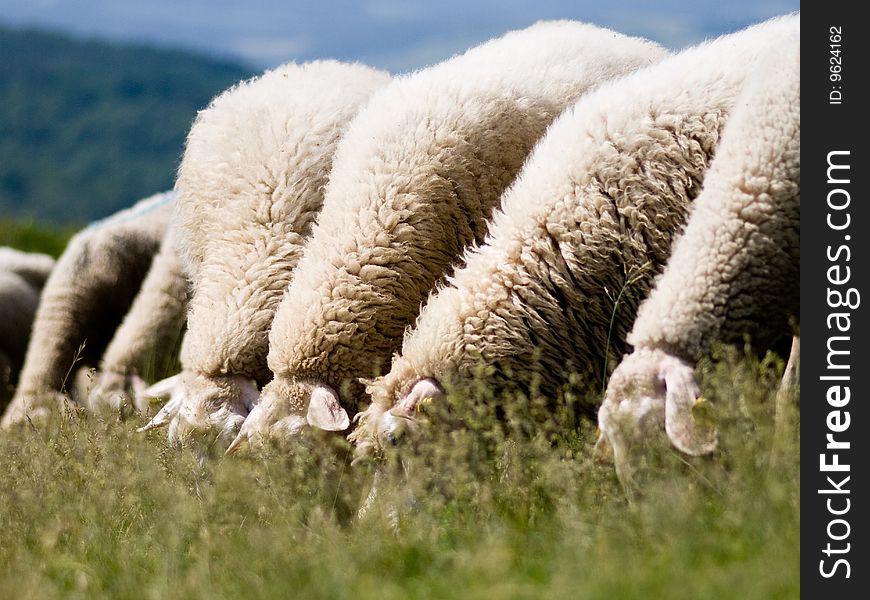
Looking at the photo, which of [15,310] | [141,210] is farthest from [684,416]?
[15,310]

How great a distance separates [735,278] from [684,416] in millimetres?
491

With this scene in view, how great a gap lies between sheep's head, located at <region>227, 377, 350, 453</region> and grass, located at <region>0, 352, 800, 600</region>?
0.10m

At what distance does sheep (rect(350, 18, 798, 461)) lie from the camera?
3.85 m

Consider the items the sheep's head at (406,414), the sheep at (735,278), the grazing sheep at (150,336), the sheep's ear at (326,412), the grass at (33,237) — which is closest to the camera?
the sheep at (735,278)

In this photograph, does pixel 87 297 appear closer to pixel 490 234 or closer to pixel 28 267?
pixel 28 267

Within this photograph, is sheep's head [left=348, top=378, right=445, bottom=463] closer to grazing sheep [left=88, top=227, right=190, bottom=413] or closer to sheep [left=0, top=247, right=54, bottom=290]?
grazing sheep [left=88, top=227, right=190, bottom=413]

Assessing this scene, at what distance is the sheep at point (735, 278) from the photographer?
331 cm

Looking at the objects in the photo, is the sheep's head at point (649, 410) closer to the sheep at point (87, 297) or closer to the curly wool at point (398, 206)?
the curly wool at point (398, 206)

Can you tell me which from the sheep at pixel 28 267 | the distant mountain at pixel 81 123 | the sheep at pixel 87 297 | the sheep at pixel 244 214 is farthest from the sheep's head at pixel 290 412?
the distant mountain at pixel 81 123

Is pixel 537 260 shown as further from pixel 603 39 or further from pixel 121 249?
pixel 121 249

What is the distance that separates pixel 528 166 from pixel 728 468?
1.57 metres

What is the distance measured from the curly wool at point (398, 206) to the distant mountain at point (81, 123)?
132943mm
